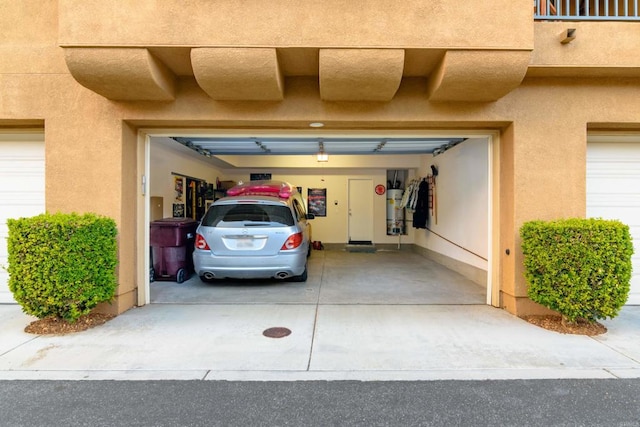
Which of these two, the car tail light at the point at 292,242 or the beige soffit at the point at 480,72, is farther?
the car tail light at the point at 292,242

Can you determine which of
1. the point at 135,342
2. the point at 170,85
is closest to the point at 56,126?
the point at 170,85

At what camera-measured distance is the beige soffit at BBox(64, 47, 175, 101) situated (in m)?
3.92

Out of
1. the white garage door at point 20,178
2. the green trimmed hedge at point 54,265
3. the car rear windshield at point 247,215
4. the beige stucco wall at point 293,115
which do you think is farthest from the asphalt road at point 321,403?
the car rear windshield at point 247,215

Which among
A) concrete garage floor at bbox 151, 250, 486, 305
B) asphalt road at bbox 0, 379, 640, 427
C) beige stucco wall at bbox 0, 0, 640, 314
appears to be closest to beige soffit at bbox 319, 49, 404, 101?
beige stucco wall at bbox 0, 0, 640, 314

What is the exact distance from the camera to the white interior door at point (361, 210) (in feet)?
41.3

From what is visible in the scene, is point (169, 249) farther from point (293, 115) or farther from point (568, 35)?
point (568, 35)

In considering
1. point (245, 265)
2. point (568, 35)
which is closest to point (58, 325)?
point (245, 265)

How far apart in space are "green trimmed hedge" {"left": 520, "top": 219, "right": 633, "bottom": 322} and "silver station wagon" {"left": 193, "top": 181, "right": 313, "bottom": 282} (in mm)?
3784

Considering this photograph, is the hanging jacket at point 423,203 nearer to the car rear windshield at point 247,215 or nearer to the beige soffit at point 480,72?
the car rear windshield at point 247,215

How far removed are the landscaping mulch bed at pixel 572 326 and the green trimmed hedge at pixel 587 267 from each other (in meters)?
0.15

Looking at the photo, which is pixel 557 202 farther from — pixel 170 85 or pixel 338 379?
pixel 170 85

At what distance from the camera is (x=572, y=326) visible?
4188 millimetres

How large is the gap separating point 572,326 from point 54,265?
6.11m

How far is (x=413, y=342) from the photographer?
3836mm
